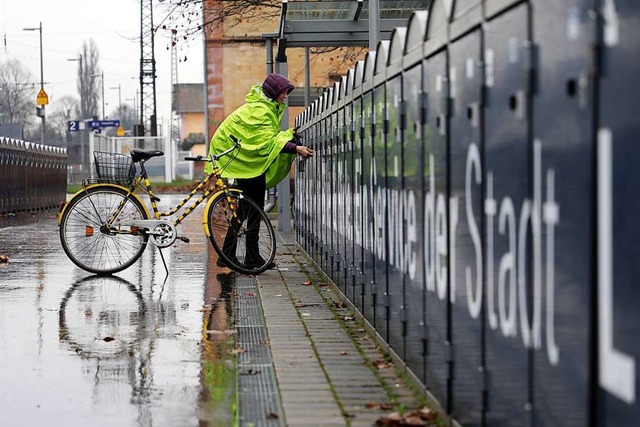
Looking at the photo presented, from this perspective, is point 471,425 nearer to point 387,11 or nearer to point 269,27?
point 387,11

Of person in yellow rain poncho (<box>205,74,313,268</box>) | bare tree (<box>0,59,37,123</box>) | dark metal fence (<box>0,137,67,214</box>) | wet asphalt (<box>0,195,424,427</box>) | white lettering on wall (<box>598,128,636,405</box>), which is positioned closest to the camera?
white lettering on wall (<box>598,128,636,405</box>)

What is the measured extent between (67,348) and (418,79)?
2771 millimetres

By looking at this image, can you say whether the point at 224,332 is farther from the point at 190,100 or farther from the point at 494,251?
the point at 190,100

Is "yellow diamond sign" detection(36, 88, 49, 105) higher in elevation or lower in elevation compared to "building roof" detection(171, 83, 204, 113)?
lower

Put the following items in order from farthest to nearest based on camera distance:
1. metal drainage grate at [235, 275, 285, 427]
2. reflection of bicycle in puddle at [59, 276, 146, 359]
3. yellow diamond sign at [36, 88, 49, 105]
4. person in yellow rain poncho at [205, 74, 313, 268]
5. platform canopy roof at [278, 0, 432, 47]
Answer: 1. yellow diamond sign at [36, 88, 49, 105]
2. platform canopy roof at [278, 0, 432, 47]
3. person in yellow rain poncho at [205, 74, 313, 268]
4. reflection of bicycle in puddle at [59, 276, 146, 359]
5. metal drainage grate at [235, 275, 285, 427]

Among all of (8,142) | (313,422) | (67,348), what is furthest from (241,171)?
(8,142)

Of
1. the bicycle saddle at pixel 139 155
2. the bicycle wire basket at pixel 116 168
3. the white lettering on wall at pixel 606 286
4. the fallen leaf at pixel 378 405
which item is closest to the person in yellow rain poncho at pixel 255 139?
the bicycle saddle at pixel 139 155

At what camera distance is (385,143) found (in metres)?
7.18

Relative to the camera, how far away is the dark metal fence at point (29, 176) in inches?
1017

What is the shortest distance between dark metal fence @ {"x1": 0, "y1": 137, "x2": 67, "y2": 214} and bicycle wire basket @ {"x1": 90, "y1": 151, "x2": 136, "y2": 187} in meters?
13.9

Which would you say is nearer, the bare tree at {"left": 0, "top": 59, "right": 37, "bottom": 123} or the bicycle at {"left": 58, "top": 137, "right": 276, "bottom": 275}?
the bicycle at {"left": 58, "top": 137, "right": 276, "bottom": 275}

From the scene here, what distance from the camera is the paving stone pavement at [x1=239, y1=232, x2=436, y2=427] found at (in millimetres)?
5426

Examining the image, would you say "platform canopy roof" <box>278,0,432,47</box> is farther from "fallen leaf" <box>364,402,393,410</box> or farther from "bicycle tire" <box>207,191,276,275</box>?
"fallen leaf" <box>364,402,393,410</box>

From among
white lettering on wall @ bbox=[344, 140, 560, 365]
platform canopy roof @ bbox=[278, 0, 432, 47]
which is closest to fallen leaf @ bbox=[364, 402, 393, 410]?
white lettering on wall @ bbox=[344, 140, 560, 365]
